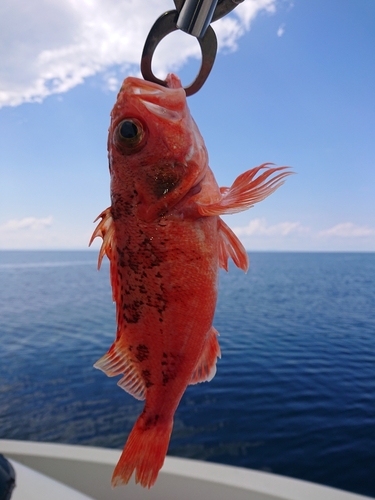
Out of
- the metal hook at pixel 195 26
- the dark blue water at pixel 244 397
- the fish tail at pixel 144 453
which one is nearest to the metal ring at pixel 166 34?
the metal hook at pixel 195 26

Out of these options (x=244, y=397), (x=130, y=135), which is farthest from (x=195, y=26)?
(x=244, y=397)

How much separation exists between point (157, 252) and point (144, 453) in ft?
2.97

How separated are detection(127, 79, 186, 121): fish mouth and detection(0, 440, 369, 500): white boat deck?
4.44m

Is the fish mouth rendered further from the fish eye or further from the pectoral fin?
the pectoral fin

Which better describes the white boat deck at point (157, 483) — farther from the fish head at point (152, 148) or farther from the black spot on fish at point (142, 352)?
the fish head at point (152, 148)

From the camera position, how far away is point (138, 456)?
5.50 ft

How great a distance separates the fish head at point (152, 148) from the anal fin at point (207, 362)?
683 millimetres

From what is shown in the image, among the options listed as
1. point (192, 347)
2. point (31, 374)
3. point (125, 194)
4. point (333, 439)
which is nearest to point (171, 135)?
point (125, 194)

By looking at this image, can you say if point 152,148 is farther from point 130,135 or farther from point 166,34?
point 166,34

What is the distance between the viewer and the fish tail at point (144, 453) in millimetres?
1627

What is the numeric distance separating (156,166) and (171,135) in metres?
0.16

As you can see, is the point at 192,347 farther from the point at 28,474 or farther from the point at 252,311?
the point at 252,311

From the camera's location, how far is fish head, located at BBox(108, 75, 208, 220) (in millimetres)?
1740

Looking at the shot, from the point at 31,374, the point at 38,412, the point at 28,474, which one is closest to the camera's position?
the point at 28,474
